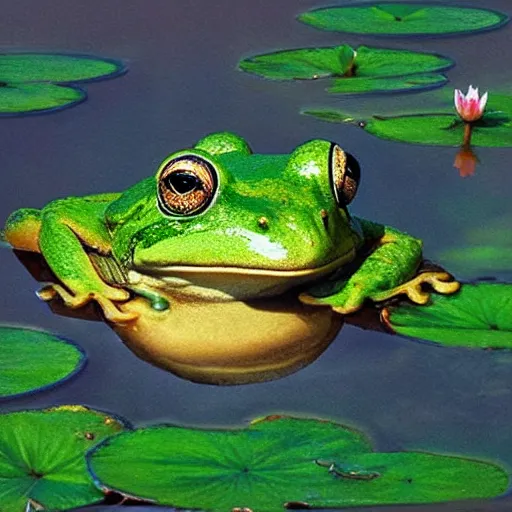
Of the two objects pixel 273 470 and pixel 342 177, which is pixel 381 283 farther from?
pixel 273 470

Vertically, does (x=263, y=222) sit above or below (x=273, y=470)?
above

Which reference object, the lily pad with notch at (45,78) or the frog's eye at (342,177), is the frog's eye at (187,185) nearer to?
the frog's eye at (342,177)

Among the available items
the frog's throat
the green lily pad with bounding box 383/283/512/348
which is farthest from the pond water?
the frog's throat

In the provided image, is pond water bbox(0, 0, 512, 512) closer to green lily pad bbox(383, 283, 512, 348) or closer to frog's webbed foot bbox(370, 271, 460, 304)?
green lily pad bbox(383, 283, 512, 348)

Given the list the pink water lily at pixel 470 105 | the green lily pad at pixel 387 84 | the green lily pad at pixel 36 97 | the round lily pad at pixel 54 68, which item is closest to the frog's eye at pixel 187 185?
the pink water lily at pixel 470 105

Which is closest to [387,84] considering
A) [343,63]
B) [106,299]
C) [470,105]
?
[343,63]

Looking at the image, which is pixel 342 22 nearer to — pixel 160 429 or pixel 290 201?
pixel 290 201

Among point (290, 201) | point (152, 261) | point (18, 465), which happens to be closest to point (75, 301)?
point (152, 261)
